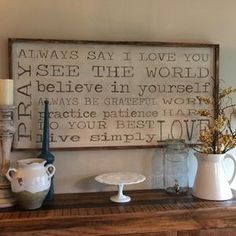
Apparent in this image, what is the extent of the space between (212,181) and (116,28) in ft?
3.12

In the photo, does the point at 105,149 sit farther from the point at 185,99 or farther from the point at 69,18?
the point at 69,18

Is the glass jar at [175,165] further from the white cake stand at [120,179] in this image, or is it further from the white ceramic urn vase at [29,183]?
the white ceramic urn vase at [29,183]

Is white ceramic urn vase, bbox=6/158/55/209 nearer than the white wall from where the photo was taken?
Yes

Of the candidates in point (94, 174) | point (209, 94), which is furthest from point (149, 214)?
point (209, 94)

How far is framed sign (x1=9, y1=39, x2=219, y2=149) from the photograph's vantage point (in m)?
1.74

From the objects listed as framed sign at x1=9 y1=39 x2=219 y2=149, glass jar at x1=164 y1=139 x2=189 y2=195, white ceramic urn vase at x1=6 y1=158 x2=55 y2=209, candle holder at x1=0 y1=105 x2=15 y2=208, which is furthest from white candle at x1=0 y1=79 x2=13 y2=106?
glass jar at x1=164 y1=139 x2=189 y2=195

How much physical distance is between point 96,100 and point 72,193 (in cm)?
52

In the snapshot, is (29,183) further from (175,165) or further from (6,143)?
(175,165)

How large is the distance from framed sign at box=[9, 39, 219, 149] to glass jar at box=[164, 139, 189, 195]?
0.06 meters

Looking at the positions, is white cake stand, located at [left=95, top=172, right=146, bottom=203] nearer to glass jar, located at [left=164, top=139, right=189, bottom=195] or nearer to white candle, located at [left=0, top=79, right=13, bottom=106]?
glass jar, located at [left=164, top=139, right=189, bottom=195]

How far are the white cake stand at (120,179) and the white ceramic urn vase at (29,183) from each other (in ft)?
0.98

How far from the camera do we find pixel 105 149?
181 cm

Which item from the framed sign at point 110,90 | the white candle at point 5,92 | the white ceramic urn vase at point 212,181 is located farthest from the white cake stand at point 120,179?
the white candle at point 5,92

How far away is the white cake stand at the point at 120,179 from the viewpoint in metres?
1.62
